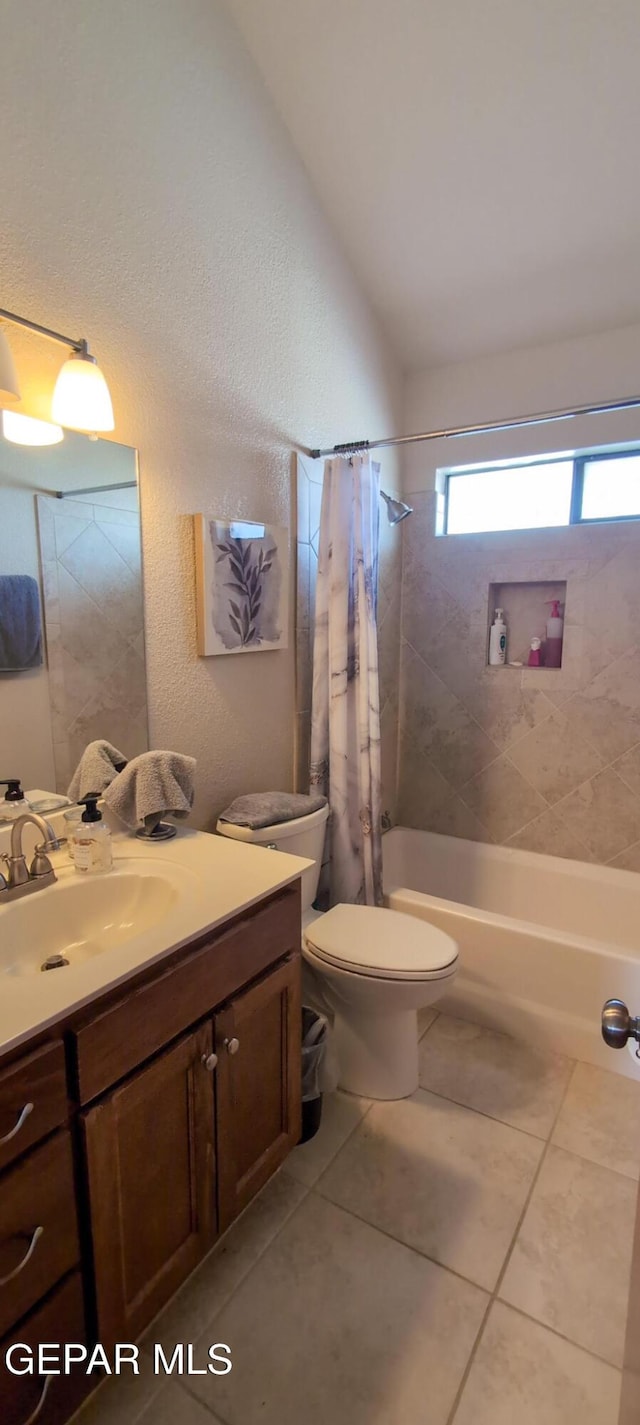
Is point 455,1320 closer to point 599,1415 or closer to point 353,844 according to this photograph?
point 599,1415

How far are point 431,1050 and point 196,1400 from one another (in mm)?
Answer: 1072

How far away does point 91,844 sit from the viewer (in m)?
1.28

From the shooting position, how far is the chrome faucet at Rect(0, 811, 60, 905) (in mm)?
1167

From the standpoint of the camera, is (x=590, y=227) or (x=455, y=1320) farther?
(x=590, y=227)

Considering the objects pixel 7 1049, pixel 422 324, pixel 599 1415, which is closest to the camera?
pixel 7 1049

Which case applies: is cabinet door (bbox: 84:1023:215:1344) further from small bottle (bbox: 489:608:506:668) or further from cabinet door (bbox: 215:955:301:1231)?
small bottle (bbox: 489:608:506:668)

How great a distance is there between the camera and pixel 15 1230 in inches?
32.8

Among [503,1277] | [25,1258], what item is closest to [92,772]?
[25,1258]

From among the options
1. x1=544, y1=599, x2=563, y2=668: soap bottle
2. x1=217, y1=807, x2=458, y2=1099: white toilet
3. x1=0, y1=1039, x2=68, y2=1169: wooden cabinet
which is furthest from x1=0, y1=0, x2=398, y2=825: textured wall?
x1=544, y1=599, x2=563, y2=668: soap bottle

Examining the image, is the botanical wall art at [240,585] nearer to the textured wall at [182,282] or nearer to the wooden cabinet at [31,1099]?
the textured wall at [182,282]

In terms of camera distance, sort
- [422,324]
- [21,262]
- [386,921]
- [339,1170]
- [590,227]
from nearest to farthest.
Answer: [21,262] < [339,1170] < [386,921] < [590,227] < [422,324]

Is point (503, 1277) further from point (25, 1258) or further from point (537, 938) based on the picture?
point (25, 1258)

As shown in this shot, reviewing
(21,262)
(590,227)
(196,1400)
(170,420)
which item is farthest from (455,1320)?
(590,227)

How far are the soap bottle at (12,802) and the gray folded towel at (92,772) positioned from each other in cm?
14
